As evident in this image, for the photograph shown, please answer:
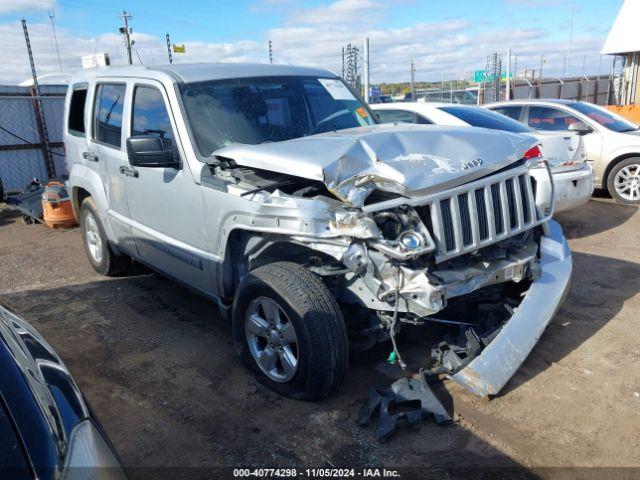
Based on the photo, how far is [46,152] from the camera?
35.8 feet

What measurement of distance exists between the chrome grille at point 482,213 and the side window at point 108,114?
9.91 feet

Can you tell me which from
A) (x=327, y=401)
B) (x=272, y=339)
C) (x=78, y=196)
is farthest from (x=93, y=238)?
(x=327, y=401)

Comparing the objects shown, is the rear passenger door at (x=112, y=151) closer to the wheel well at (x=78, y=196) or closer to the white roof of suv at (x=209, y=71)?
the white roof of suv at (x=209, y=71)

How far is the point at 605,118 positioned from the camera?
8977mm

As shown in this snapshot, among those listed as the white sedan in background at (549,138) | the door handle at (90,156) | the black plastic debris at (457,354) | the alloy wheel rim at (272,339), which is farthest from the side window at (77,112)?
the black plastic debris at (457,354)

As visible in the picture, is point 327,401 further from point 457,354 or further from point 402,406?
point 457,354

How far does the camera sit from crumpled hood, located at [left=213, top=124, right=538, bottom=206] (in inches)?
122

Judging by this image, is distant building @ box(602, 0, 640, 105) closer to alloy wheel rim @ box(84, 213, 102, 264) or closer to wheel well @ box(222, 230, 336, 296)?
alloy wheel rim @ box(84, 213, 102, 264)

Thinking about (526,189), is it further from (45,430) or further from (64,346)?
(64,346)

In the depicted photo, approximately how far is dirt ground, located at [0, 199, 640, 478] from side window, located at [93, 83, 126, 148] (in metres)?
1.56

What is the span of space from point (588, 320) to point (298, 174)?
2.80 m

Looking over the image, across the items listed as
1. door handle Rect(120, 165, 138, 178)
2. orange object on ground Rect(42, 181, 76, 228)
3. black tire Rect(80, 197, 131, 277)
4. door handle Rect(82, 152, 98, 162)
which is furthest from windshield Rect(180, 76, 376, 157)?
orange object on ground Rect(42, 181, 76, 228)

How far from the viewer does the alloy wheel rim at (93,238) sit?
5660 mm

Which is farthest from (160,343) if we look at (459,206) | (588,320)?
(588,320)
